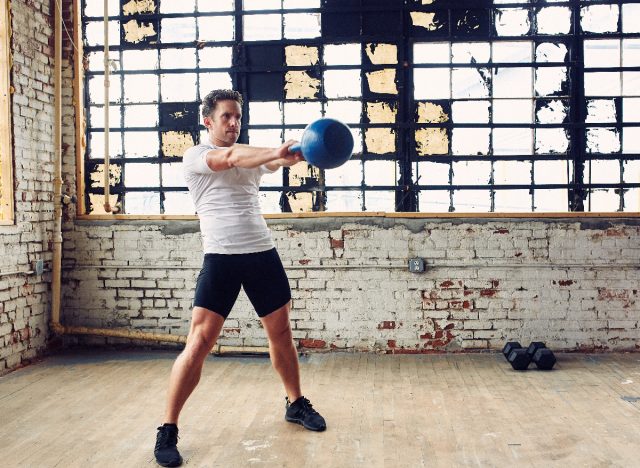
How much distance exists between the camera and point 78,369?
4.45 metres

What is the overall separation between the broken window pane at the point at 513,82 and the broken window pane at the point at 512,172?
53 cm

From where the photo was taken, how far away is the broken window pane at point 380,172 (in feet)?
16.2

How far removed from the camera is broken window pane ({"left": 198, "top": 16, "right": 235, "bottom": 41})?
5.03 m

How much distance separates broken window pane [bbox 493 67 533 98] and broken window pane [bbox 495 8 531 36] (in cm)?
28

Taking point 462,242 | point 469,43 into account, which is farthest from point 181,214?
point 469,43

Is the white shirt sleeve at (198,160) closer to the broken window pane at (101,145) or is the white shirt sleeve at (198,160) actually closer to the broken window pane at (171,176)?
the broken window pane at (171,176)

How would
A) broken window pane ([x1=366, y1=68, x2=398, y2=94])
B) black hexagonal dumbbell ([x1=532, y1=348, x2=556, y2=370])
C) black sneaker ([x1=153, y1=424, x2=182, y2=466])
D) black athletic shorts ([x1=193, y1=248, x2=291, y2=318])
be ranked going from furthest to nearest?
broken window pane ([x1=366, y1=68, x2=398, y2=94]) < black hexagonal dumbbell ([x1=532, y1=348, x2=556, y2=370]) < black athletic shorts ([x1=193, y1=248, x2=291, y2=318]) < black sneaker ([x1=153, y1=424, x2=182, y2=466])

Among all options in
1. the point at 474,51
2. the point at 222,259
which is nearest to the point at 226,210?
the point at 222,259

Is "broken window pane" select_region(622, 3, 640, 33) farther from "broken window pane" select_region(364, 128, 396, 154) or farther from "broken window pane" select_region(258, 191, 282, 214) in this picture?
"broken window pane" select_region(258, 191, 282, 214)

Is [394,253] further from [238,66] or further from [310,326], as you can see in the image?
[238,66]

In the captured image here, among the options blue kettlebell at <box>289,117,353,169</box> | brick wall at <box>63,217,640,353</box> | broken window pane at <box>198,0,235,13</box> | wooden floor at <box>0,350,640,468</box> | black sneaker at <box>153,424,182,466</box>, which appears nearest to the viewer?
blue kettlebell at <box>289,117,353,169</box>

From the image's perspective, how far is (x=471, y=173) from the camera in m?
4.89

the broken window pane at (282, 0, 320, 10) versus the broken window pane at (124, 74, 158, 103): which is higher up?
the broken window pane at (282, 0, 320, 10)

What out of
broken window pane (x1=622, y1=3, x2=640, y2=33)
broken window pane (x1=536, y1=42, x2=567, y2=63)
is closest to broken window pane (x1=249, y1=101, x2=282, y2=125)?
broken window pane (x1=536, y1=42, x2=567, y2=63)
